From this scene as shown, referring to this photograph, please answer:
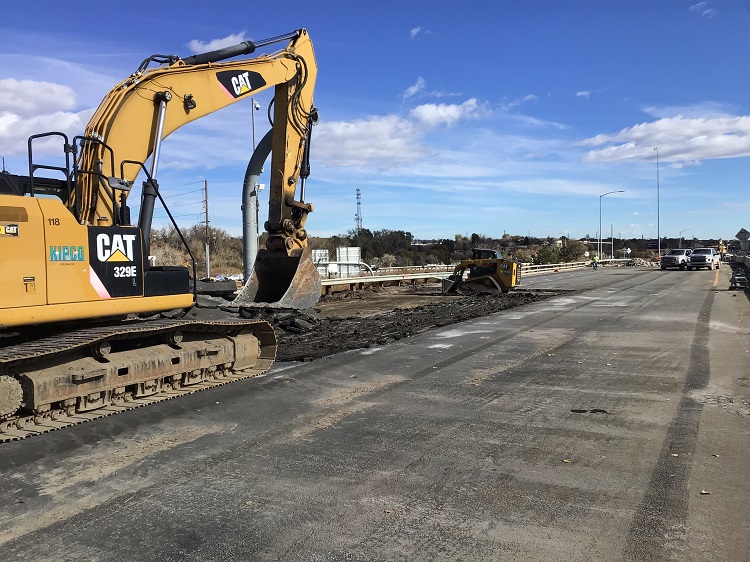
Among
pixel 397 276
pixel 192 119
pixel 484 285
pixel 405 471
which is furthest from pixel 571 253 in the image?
pixel 405 471

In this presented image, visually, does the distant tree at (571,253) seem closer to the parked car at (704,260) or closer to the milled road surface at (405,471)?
the parked car at (704,260)

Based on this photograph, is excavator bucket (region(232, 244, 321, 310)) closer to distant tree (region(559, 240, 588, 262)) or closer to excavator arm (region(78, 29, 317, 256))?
excavator arm (region(78, 29, 317, 256))

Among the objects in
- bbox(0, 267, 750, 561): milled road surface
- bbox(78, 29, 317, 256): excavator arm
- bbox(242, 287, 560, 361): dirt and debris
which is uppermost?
bbox(78, 29, 317, 256): excavator arm

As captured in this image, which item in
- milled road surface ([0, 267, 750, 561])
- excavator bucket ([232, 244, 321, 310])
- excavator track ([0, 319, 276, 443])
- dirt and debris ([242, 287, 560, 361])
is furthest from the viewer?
dirt and debris ([242, 287, 560, 361])

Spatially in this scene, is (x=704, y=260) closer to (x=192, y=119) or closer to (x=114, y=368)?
(x=192, y=119)

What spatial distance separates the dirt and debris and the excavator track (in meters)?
1.83

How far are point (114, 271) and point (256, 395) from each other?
2.20 m

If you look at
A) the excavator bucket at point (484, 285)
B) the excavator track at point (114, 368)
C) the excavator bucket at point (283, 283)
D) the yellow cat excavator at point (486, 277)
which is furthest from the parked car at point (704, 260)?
the excavator track at point (114, 368)

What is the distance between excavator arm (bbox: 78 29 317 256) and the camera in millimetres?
7082

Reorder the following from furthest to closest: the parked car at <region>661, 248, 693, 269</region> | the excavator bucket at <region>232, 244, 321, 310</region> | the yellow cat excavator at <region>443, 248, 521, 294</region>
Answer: the parked car at <region>661, 248, 693, 269</region>, the yellow cat excavator at <region>443, 248, 521, 294</region>, the excavator bucket at <region>232, 244, 321, 310</region>

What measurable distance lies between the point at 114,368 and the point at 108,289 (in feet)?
2.76

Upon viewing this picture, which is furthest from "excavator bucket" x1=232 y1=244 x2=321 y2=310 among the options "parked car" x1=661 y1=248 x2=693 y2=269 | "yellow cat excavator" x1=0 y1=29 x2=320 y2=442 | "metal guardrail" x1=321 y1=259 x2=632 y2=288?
"parked car" x1=661 y1=248 x2=693 y2=269

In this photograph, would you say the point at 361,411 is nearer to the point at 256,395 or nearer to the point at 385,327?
the point at 256,395

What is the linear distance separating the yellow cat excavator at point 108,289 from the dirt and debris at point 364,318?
225cm
